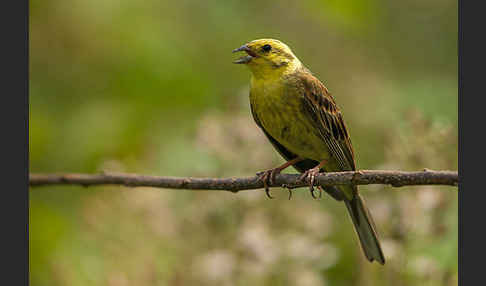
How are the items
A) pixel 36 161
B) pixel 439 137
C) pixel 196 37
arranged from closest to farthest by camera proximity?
pixel 439 137 → pixel 36 161 → pixel 196 37

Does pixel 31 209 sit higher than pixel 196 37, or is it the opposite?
pixel 196 37

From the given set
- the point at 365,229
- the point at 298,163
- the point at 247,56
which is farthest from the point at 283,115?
the point at 365,229

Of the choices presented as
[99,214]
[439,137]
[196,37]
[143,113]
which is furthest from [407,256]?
[196,37]

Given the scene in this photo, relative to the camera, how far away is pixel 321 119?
3441 millimetres

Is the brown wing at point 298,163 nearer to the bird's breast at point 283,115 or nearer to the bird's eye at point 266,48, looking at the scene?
the bird's breast at point 283,115

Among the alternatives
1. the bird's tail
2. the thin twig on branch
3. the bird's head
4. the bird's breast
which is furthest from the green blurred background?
the thin twig on branch

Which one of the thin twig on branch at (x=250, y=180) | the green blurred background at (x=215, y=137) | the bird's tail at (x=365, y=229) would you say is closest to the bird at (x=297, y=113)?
the bird's tail at (x=365, y=229)

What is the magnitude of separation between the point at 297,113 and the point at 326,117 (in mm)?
186

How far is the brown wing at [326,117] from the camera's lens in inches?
135

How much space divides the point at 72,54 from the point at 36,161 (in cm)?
109

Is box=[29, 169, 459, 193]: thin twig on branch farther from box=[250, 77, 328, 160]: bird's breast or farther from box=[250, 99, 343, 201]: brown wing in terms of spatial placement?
box=[250, 99, 343, 201]: brown wing

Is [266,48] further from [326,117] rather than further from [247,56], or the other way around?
[326,117]

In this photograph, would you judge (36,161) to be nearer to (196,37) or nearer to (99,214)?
(99,214)

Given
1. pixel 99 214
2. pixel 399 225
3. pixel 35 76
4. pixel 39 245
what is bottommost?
pixel 39 245
